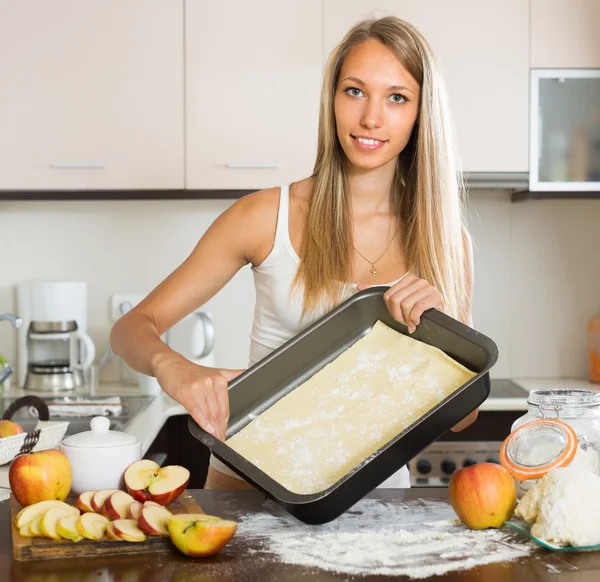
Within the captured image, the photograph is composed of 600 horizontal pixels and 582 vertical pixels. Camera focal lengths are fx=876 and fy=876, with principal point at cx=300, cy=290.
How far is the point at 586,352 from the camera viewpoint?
291 cm

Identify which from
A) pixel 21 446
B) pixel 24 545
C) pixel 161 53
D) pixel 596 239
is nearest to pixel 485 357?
pixel 24 545

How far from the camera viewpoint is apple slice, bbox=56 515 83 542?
3.12 ft

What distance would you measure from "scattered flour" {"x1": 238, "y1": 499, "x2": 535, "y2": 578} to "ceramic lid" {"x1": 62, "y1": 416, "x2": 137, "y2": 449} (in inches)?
7.2

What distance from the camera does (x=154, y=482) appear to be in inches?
41.3

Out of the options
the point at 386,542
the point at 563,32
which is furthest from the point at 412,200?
the point at 563,32

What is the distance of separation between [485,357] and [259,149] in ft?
5.12

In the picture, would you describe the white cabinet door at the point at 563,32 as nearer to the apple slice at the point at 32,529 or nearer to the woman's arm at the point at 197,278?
the woman's arm at the point at 197,278

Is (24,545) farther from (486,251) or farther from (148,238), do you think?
(486,251)

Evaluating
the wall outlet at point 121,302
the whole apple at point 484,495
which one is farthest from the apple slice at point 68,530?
the wall outlet at point 121,302

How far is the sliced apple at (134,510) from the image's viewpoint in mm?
998

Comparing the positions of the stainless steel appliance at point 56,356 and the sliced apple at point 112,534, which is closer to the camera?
the sliced apple at point 112,534

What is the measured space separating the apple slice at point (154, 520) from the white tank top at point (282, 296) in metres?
0.51

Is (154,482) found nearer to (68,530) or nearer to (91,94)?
(68,530)

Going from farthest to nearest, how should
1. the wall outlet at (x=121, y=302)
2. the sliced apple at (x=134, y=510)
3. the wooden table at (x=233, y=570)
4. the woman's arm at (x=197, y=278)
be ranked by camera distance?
the wall outlet at (x=121, y=302)
the woman's arm at (x=197, y=278)
the sliced apple at (x=134, y=510)
the wooden table at (x=233, y=570)
